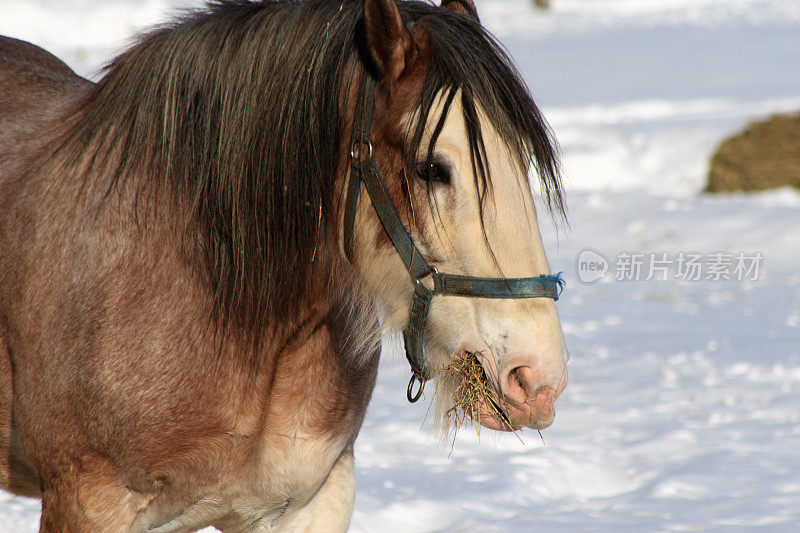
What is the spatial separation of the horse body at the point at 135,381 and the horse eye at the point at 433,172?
46 centimetres

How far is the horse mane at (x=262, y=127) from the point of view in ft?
6.22

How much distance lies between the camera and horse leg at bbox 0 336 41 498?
209 centimetres

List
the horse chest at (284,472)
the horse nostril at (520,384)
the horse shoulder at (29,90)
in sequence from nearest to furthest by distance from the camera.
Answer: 1. the horse nostril at (520,384)
2. the horse chest at (284,472)
3. the horse shoulder at (29,90)

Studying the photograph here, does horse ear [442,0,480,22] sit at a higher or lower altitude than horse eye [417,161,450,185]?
higher

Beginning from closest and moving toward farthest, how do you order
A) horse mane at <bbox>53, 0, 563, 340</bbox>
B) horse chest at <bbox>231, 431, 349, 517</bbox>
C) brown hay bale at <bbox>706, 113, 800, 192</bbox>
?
horse mane at <bbox>53, 0, 563, 340</bbox> → horse chest at <bbox>231, 431, 349, 517</bbox> → brown hay bale at <bbox>706, 113, 800, 192</bbox>

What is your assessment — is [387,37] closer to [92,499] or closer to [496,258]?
[496,258]

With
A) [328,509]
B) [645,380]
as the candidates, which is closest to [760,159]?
[645,380]

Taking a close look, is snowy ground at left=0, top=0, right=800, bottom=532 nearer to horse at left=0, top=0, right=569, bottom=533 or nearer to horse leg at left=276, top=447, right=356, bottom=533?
horse at left=0, top=0, right=569, bottom=533

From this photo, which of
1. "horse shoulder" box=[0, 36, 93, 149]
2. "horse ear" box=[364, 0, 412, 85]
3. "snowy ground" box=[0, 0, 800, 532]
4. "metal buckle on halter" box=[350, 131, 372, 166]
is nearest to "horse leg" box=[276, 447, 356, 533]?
"snowy ground" box=[0, 0, 800, 532]

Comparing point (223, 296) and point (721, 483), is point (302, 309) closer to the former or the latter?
point (223, 296)

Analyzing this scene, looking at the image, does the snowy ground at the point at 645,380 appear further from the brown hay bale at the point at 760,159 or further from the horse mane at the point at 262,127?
the horse mane at the point at 262,127

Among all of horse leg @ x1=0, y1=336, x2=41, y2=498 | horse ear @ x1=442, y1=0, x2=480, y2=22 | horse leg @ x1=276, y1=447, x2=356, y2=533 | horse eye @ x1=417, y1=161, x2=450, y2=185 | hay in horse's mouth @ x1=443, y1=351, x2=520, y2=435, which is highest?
horse ear @ x1=442, y1=0, x2=480, y2=22

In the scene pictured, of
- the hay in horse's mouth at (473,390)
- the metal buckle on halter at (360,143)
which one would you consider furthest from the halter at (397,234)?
the hay in horse's mouth at (473,390)

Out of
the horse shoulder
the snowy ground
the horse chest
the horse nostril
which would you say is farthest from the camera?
the snowy ground
